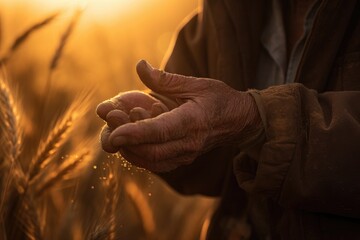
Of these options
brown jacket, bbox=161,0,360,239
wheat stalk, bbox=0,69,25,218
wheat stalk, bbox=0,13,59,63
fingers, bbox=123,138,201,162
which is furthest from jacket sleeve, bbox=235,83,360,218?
wheat stalk, bbox=0,13,59,63

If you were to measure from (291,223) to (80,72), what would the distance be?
1.20m

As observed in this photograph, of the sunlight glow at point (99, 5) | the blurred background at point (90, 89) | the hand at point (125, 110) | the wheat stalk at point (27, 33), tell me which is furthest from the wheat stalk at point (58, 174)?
the sunlight glow at point (99, 5)

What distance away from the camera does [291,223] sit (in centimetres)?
106

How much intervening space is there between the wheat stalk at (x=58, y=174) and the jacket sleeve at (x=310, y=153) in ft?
1.34

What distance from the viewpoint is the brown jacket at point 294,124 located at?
885 mm

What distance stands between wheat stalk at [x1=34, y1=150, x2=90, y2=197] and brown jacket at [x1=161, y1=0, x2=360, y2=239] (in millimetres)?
380

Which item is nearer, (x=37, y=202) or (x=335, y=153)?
(x=335, y=153)

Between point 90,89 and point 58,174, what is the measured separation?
250mm

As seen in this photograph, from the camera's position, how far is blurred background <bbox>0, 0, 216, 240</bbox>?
1055 millimetres

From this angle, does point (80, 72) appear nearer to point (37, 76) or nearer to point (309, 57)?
point (37, 76)

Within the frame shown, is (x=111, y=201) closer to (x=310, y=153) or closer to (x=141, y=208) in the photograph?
(x=141, y=208)

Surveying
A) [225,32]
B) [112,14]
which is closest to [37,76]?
[112,14]

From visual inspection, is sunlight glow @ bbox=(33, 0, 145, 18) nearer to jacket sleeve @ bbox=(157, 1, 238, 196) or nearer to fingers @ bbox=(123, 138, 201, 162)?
jacket sleeve @ bbox=(157, 1, 238, 196)

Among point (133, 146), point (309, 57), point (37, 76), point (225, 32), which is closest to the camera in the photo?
point (133, 146)
